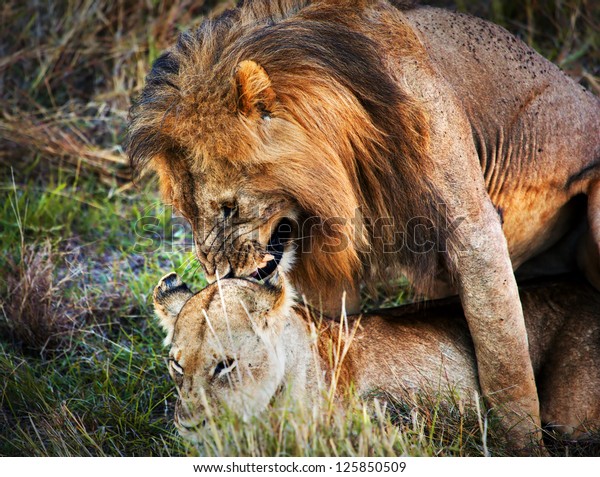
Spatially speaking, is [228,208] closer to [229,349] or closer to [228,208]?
[228,208]

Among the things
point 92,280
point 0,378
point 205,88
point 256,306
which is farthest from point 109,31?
point 256,306

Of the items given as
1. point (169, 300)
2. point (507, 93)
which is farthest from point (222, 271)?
point (507, 93)

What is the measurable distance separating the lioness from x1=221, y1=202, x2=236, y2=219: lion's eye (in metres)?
0.25

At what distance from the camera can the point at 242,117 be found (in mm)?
2984

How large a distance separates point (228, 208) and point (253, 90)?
1.34 feet

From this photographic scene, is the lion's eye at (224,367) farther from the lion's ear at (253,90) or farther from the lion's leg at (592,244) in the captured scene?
the lion's leg at (592,244)

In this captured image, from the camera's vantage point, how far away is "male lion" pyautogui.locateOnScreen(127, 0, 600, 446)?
10.1 feet

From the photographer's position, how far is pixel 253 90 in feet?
9.69

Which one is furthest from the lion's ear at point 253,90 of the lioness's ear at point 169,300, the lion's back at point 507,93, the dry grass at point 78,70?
the dry grass at point 78,70

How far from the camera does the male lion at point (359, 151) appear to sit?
3.08 m

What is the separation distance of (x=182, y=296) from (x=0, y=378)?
1.19m
